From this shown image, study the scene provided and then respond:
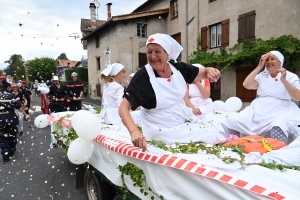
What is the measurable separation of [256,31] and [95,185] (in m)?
11.7

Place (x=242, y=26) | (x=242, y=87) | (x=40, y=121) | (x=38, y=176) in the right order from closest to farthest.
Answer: (x=38, y=176) → (x=40, y=121) → (x=242, y=26) → (x=242, y=87)

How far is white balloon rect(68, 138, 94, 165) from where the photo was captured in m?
2.64

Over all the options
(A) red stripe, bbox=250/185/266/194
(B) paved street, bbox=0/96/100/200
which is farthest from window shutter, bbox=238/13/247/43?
(A) red stripe, bbox=250/185/266/194

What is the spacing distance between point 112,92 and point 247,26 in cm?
1070

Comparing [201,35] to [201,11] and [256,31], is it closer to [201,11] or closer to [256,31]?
[201,11]

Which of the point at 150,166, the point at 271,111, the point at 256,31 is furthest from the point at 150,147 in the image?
the point at 256,31

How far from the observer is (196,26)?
601 inches

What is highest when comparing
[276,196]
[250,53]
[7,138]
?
[250,53]

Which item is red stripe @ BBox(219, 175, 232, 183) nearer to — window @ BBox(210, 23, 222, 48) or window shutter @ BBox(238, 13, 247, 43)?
window shutter @ BBox(238, 13, 247, 43)

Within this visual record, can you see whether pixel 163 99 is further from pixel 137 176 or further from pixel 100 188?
pixel 100 188

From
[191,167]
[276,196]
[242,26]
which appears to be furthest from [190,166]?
[242,26]

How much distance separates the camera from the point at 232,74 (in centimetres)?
1317

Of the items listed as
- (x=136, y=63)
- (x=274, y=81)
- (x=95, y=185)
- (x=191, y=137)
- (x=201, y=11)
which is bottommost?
(x=95, y=185)

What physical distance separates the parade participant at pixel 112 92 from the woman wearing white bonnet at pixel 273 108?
181cm
